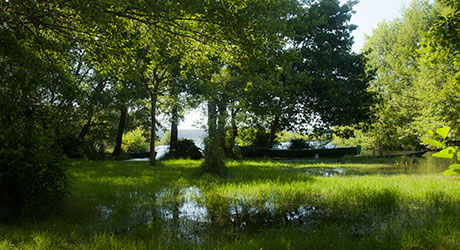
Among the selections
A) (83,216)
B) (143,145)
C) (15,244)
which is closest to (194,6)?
(83,216)

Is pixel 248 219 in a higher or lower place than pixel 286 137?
lower

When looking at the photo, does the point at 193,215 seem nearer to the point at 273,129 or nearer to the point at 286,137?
the point at 273,129

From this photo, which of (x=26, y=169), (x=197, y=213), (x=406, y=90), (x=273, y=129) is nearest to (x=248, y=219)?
(x=197, y=213)

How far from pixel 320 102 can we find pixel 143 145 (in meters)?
16.3

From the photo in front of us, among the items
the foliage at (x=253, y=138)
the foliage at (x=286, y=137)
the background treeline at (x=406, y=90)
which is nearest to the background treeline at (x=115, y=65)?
the foliage at (x=253, y=138)

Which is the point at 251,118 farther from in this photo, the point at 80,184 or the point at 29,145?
the point at 29,145

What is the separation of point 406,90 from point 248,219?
85.1 ft

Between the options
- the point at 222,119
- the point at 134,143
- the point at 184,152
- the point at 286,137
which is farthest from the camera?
the point at 286,137

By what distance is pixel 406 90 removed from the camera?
24719 millimetres

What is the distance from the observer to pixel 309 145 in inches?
845

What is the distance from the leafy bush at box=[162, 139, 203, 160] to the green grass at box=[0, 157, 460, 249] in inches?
413

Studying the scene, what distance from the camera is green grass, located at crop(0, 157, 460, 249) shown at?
3.21 m

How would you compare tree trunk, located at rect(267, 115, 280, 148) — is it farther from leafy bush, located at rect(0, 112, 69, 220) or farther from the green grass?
leafy bush, located at rect(0, 112, 69, 220)

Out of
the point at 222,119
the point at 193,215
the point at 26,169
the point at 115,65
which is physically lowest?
the point at 193,215
